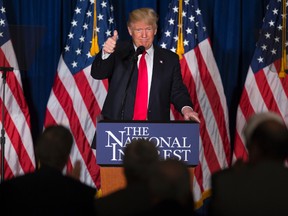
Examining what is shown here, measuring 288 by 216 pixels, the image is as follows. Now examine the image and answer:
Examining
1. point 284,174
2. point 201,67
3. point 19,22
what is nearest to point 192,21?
point 201,67

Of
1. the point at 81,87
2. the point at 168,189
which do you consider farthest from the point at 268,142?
the point at 81,87

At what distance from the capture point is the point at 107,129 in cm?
484

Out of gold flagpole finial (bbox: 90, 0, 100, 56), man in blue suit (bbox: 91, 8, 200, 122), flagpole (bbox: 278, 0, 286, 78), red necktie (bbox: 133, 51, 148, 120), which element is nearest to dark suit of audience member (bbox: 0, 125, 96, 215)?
man in blue suit (bbox: 91, 8, 200, 122)

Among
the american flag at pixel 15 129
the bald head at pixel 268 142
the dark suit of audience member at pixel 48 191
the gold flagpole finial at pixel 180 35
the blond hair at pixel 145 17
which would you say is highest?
the blond hair at pixel 145 17

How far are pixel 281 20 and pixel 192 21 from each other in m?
0.92

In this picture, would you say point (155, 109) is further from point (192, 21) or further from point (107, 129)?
point (192, 21)

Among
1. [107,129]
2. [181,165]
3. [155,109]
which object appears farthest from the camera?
[155,109]

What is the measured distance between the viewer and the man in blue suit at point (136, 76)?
5453 millimetres

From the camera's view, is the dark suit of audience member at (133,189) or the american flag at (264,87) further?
the american flag at (264,87)

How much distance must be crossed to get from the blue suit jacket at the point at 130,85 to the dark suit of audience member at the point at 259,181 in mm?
2550

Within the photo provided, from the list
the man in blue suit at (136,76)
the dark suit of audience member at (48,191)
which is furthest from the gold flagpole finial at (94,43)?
the dark suit of audience member at (48,191)

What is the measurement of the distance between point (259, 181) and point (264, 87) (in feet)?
Answer: 16.8

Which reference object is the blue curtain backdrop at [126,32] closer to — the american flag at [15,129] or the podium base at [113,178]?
the american flag at [15,129]

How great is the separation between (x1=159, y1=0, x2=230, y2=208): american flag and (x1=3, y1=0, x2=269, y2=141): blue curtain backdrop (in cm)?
24
